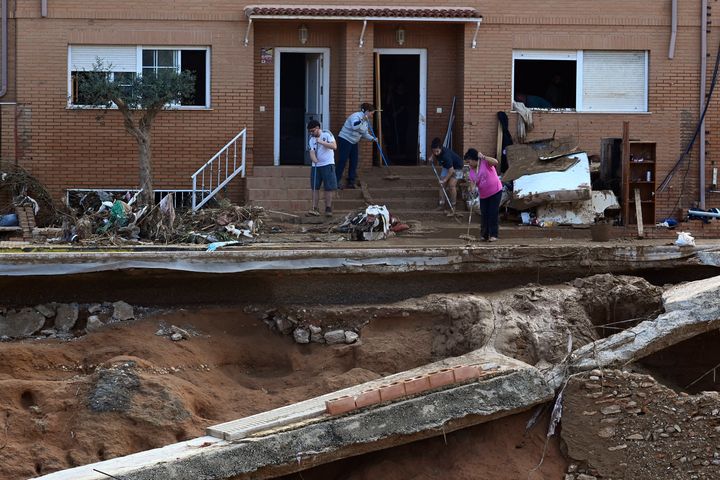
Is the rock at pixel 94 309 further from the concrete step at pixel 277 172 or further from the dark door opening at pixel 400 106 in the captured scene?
the dark door opening at pixel 400 106

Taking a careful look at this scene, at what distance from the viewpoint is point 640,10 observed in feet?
70.4

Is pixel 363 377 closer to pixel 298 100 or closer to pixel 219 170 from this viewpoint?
pixel 219 170

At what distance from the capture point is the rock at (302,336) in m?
13.7

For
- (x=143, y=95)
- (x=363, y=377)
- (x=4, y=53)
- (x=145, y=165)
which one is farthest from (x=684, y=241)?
(x=4, y=53)

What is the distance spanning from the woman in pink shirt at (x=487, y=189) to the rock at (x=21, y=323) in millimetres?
6607

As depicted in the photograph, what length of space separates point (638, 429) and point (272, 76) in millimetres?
12506

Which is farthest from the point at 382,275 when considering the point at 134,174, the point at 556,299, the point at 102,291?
the point at 134,174

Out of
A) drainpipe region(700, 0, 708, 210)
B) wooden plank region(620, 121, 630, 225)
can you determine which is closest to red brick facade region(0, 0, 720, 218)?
drainpipe region(700, 0, 708, 210)

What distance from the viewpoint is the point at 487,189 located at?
1658cm

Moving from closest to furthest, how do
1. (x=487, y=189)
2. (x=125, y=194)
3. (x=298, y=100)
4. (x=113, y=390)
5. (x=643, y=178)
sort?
(x=113, y=390), (x=487, y=189), (x=643, y=178), (x=125, y=194), (x=298, y=100)

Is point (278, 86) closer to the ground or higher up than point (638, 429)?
higher up

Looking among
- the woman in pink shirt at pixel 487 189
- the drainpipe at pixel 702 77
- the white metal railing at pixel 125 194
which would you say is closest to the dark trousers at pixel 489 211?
the woman in pink shirt at pixel 487 189

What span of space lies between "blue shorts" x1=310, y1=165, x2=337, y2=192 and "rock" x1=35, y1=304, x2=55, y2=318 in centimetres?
626

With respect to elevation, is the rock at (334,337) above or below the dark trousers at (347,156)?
below
